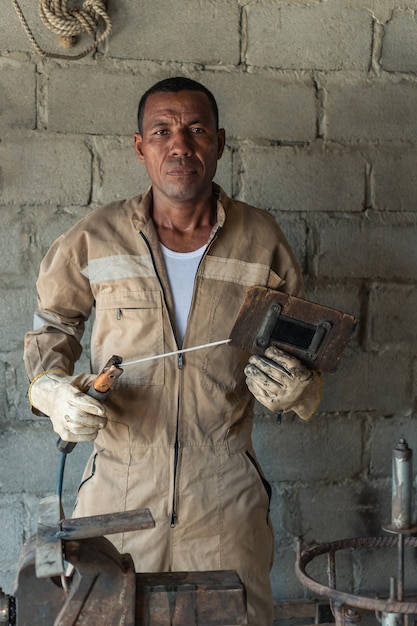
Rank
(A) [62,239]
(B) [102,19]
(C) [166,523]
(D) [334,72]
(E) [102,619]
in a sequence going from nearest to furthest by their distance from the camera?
(E) [102,619]
(C) [166,523]
(A) [62,239]
(B) [102,19]
(D) [334,72]

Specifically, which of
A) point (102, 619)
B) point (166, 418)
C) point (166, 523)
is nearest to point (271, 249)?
point (166, 418)

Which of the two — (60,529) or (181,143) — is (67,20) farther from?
(60,529)

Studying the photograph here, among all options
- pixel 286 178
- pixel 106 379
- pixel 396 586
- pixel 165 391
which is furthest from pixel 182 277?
pixel 396 586

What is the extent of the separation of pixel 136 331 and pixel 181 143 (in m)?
0.53

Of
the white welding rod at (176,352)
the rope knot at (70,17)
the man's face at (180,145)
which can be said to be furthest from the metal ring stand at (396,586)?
the rope knot at (70,17)

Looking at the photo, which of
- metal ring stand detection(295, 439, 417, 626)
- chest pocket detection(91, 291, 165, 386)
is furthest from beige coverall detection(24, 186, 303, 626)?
metal ring stand detection(295, 439, 417, 626)

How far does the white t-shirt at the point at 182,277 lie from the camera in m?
2.04

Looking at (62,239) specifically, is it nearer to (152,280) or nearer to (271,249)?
(152,280)

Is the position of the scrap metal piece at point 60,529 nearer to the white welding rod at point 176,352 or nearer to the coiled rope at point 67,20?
the white welding rod at point 176,352

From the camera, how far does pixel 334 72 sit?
2584 millimetres

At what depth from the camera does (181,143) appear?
206 centimetres

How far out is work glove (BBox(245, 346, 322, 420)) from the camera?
1.84 meters

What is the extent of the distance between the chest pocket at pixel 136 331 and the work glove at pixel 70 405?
0.16 metres

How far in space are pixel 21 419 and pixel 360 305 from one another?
122cm
